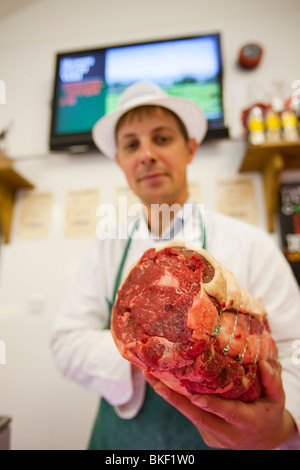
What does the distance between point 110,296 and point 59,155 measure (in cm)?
37

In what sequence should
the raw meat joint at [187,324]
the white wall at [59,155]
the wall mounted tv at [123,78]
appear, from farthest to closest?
the wall mounted tv at [123,78], the white wall at [59,155], the raw meat joint at [187,324]

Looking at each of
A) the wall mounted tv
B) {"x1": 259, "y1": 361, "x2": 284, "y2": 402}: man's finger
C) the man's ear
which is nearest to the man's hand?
{"x1": 259, "y1": 361, "x2": 284, "y2": 402}: man's finger

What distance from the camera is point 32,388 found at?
547mm

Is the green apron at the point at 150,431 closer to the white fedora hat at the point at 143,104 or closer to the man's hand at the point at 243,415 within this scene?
the man's hand at the point at 243,415

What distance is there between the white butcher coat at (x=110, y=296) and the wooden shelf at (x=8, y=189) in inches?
7.4

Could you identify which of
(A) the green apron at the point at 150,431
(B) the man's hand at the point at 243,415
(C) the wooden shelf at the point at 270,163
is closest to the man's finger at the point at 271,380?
(B) the man's hand at the point at 243,415

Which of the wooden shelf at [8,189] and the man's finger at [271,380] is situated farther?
the wooden shelf at [8,189]

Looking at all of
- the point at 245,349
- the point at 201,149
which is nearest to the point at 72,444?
the point at 245,349

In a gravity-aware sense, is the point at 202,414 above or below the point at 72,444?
above

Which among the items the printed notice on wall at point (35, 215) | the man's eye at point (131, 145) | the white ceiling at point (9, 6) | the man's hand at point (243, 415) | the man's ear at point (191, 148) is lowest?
the man's hand at point (243, 415)

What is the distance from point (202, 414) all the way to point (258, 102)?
70 cm

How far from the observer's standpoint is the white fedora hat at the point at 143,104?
51cm

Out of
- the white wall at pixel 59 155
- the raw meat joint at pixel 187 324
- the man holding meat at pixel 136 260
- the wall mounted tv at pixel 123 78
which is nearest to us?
the raw meat joint at pixel 187 324

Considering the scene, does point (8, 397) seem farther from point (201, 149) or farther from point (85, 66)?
point (85, 66)
